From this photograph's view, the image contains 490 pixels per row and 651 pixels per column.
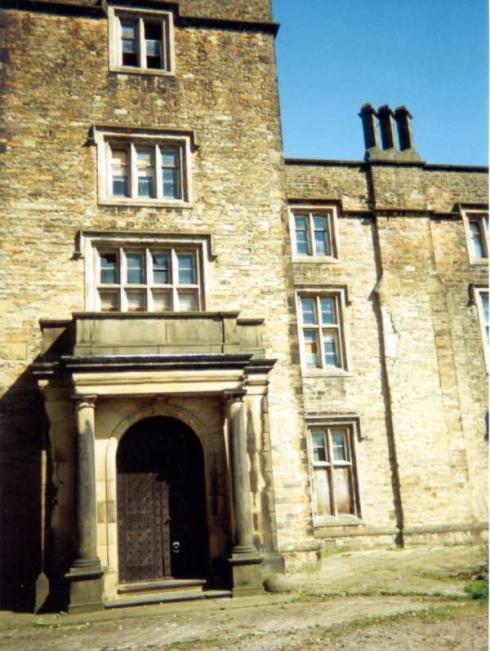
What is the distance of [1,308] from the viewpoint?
1268 centimetres

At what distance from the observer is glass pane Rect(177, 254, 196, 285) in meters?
13.9

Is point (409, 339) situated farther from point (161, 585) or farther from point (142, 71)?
point (142, 71)

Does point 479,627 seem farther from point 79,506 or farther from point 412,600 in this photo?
point 79,506

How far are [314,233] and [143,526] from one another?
922 cm

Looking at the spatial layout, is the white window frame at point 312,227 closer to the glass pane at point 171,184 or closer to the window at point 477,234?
the glass pane at point 171,184

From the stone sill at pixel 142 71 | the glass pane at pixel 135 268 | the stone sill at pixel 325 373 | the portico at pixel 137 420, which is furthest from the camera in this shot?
the stone sill at pixel 325 373

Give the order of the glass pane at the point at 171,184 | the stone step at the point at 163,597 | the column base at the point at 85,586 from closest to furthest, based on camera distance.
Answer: the column base at the point at 85,586 → the stone step at the point at 163,597 → the glass pane at the point at 171,184

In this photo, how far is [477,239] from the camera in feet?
59.8

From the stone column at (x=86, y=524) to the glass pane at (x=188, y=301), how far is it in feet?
11.7

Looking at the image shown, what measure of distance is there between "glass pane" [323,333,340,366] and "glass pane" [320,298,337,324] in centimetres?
38

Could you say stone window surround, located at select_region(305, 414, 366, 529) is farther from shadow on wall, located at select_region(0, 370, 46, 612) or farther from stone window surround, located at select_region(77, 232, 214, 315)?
shadow on wall, located at select_region(0, 370, 46, 612)

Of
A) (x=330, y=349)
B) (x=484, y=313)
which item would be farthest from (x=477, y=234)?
(x=330, y=349)

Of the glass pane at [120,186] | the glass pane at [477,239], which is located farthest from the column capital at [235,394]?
the glass pane at [477,239]

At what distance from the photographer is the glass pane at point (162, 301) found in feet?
44.5
